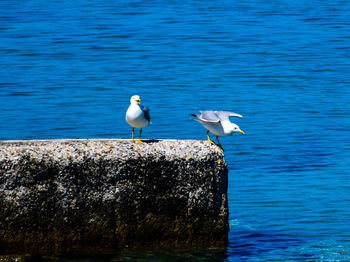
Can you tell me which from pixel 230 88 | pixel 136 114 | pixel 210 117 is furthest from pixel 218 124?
pixel 230 88

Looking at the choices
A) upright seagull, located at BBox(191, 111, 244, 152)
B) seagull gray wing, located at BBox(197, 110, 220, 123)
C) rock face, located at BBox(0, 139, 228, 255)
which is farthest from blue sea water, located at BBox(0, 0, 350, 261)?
seagull gray wing, located at BBox(197, 110, 220, 123)

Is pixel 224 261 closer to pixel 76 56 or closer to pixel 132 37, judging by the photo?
pixel 76 56

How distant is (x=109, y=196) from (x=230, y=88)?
1217 cm

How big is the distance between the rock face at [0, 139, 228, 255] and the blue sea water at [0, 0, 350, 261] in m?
0.30

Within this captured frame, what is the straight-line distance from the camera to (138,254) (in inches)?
341

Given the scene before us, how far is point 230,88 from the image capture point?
66.5 ft

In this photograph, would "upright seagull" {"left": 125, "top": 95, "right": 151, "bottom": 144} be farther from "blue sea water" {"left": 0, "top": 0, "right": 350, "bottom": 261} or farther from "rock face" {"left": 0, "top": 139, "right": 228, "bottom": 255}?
"blue sea water" {"left": 0, "top": 0, "right": 350, "bottom": 261}

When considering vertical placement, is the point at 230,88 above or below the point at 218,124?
above

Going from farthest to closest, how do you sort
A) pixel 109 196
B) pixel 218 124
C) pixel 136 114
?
pixel 218 124 < pixel 136 114 < pixel 109 196

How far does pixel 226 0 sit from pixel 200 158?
26992mm

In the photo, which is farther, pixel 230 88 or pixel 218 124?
pixel 230 88

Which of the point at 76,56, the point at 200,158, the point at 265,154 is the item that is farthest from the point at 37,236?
the point at 76,56

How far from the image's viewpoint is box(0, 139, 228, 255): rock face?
8.16 meters

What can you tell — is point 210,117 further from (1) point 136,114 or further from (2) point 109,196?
(2) point 109,196
